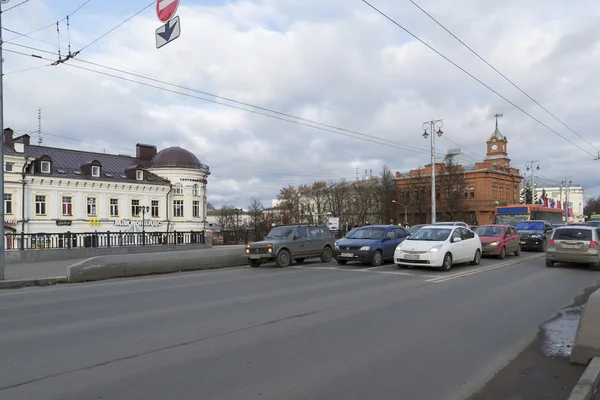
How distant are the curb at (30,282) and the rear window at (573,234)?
1693 cm

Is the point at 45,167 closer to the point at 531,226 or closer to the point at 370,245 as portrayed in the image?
the point at 370,245

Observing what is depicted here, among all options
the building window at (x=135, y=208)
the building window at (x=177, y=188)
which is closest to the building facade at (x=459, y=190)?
the building window at (x=177, y=188)

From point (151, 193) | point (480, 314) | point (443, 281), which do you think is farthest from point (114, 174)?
point (480, 314)

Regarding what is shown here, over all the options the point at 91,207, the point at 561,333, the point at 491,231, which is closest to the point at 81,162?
the point at 91,207

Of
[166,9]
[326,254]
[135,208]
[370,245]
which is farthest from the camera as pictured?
[135,208]

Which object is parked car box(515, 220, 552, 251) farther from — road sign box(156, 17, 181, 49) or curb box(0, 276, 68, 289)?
curb box(0, 276, 68, 289)

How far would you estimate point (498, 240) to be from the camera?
821 inches

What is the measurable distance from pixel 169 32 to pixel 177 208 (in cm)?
5057

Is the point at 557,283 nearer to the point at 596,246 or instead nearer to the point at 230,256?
the point at 596,246

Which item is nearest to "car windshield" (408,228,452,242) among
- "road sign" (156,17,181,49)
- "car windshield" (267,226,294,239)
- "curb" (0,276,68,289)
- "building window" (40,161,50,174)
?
"car windshield" (267,226,294,239)

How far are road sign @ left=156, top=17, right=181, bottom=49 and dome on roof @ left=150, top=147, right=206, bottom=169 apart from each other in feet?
163

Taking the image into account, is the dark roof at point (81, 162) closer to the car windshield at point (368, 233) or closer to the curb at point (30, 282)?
the curb at point (30, 282)

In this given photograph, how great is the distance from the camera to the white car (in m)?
15.1

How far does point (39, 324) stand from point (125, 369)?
135 inches
